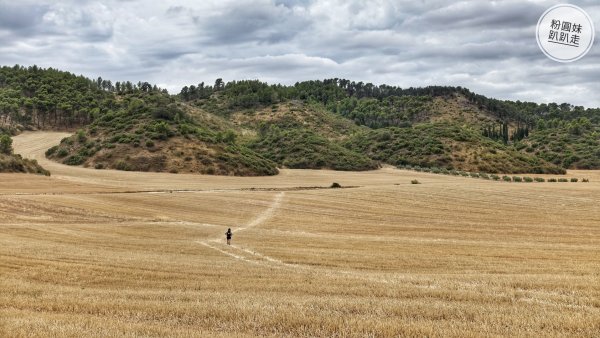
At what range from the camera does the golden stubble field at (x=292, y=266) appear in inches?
439

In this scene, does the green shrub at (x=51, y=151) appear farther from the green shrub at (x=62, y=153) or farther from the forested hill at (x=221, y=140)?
the green shrub at (x=62, y=153)

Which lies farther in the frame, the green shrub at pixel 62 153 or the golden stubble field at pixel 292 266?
the green shrub at pixel 62 153

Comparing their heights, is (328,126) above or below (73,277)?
above

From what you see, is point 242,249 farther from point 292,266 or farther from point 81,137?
point 81,137

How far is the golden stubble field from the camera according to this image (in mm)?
11148

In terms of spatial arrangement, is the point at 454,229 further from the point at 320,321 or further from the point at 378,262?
the point at 320,321

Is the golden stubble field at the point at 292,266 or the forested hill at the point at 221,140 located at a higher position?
the forested hill at the point at 221,140

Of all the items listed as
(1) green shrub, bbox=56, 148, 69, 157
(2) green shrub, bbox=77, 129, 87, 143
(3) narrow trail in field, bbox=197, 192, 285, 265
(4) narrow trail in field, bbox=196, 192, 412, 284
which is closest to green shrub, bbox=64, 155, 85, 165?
(1) green shrub, bbox=56, 148, 69, 157

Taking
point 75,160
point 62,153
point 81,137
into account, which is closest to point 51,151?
point 62,153

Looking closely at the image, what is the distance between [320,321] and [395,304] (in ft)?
9.04

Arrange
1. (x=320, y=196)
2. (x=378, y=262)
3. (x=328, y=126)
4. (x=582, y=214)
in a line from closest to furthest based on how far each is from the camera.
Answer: (x=378, y=262), (x=582, y=214), (x=320, y=196), (x=328, y=126)

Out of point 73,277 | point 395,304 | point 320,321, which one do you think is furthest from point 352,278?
point 73,277

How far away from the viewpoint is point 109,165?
9350 centimetres

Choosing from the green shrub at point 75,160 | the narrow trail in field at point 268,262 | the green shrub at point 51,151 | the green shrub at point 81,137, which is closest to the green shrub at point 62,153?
the green shrub at point 51,151
